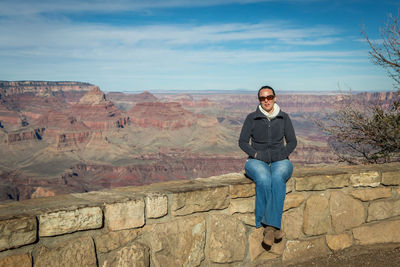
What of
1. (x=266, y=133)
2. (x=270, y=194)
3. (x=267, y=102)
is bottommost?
(x=270, y=194)

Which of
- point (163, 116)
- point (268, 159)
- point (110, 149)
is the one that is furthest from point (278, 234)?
point (163, 116)

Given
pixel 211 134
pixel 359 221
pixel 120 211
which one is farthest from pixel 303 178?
pixel 211 134

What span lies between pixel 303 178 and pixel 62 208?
2202mm

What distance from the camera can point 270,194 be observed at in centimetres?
293

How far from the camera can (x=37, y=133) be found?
147 meters

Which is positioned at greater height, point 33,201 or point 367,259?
point 33,201

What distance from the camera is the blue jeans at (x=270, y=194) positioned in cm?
290

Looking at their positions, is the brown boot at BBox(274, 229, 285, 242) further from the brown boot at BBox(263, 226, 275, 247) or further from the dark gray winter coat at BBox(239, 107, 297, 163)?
the dark gray winter coat at BBox(239, 107, 297, 163)

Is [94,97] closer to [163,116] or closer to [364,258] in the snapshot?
[163,116]

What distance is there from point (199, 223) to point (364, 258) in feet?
6.27

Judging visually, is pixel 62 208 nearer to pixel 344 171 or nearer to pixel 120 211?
pixel 120 211

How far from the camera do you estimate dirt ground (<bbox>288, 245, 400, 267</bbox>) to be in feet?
10.6

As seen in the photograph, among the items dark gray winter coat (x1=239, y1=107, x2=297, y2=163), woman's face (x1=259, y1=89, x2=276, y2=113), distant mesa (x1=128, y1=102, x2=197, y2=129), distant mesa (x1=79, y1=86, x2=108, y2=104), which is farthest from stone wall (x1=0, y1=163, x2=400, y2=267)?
distant mesa (x1=79, y1=86, x2=108, y2=104)

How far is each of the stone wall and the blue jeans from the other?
0.10 m
